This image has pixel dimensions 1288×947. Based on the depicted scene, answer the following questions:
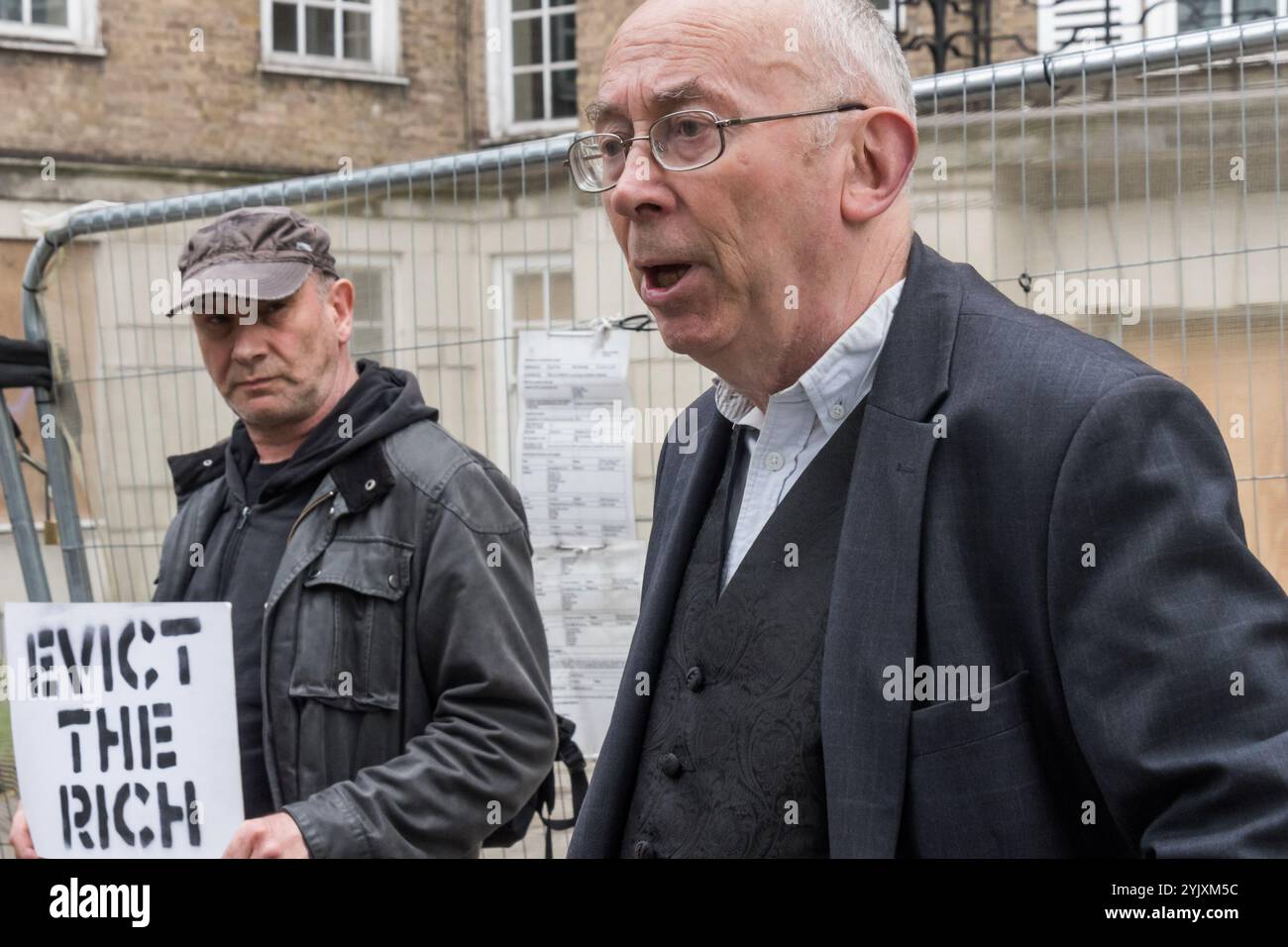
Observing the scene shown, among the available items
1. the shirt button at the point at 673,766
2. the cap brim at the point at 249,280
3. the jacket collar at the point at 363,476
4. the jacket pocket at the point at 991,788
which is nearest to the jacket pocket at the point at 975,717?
the jacket pocket at the point at 991,788

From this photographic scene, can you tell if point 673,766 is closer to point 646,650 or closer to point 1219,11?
point 646,650

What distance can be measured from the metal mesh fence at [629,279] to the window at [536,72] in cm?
1171

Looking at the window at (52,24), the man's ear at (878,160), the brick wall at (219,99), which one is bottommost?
the man's ear at (878,160)

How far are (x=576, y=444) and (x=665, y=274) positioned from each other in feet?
8.56

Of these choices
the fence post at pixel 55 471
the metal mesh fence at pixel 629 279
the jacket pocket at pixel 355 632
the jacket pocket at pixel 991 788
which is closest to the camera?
the jacket pocket at pixel 991 788

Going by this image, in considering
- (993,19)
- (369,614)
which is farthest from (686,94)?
(993,19)

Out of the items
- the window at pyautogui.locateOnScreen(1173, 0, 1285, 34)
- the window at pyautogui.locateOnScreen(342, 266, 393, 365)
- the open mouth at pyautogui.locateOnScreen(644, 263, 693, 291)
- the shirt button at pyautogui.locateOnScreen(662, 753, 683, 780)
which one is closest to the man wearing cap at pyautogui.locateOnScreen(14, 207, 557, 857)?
the shirt button at pyautogui.locateOnScreen(662, 753, 683, 780)

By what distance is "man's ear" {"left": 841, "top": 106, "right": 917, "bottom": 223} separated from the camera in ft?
6.82

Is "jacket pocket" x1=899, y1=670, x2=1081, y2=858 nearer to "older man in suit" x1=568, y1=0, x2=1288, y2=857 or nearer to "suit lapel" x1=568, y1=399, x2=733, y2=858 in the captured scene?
"older man in suit" x1=568, y1=0, x2=1288, y2=857

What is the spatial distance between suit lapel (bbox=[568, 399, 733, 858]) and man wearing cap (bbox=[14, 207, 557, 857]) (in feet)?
3.13

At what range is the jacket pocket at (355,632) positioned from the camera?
324 cm

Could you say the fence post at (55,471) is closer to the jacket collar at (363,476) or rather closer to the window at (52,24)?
the jacket collar at (363,476)
